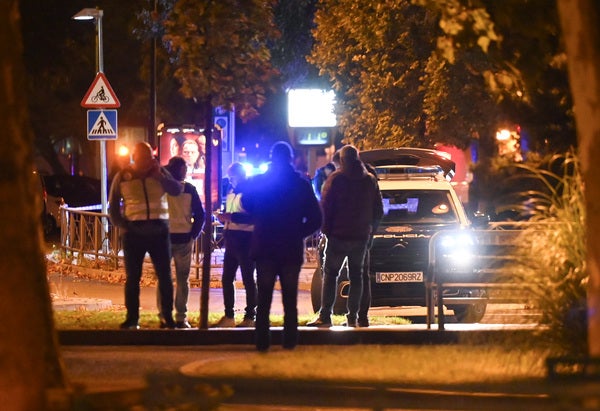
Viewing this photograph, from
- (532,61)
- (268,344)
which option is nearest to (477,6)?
(532,61)

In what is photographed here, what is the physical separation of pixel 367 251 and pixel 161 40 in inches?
120

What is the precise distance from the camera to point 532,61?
10.9 m

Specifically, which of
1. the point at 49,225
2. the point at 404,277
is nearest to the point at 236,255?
the point at 404,277

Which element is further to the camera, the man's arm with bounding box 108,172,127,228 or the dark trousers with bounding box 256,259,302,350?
the man's arm with bounding box 108,172,127,228

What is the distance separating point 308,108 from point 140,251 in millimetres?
25413

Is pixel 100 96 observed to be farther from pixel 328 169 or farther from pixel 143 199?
pixel 143 199

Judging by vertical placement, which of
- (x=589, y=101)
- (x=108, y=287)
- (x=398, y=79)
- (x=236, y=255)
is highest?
(x=398, y=79)

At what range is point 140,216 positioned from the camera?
12.8 metres

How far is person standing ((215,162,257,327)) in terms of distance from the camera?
1366cm

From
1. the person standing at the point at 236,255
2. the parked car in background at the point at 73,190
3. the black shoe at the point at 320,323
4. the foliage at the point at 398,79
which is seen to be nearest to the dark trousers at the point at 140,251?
the person standing at the point at 236,255

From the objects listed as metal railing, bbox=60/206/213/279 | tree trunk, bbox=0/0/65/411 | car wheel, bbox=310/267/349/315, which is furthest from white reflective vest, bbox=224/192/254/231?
metal railing, bbox=60/206/213/279

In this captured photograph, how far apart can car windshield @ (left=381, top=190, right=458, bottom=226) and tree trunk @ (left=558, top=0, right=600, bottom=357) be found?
687 cm

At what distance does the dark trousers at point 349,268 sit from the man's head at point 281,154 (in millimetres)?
1996

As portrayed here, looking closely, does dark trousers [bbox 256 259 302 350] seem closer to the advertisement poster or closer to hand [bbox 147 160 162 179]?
hand [bbox 147 160 162 179]
